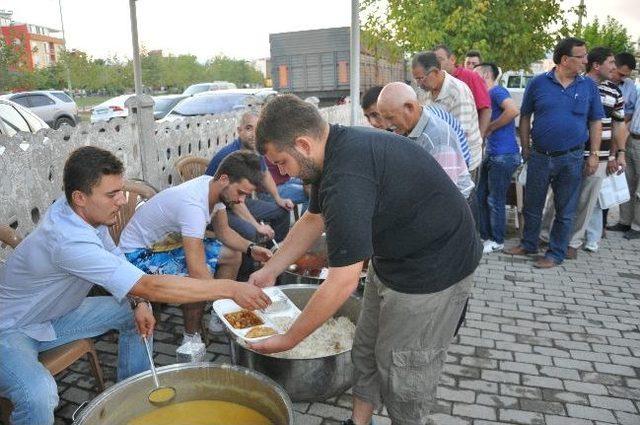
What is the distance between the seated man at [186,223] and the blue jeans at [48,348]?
539 millimetres

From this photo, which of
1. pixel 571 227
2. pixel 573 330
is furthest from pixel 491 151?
pixel 573 330

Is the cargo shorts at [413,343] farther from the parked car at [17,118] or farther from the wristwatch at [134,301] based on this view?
the parked car at [17,118]

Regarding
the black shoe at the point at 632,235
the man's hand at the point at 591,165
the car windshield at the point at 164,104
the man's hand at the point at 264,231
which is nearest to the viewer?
the man's hand at the point at 264,231

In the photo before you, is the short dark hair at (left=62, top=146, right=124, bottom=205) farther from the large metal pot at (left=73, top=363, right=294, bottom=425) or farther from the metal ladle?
the large metal pot at (left=73, top=363, right=294, bottom=425)

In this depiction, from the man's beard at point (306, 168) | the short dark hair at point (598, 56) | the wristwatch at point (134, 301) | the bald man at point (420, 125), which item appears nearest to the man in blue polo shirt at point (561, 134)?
the short dark hair at point (598, 56)

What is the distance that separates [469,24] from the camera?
11586 mm

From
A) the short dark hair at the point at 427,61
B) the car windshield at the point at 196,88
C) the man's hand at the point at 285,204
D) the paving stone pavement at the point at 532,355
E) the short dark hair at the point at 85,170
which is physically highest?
the car windshield at the point at 196,88

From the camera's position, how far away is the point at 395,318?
7.21 feet

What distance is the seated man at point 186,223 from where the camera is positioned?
334cm

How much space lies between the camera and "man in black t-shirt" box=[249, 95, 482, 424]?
1.84 metres

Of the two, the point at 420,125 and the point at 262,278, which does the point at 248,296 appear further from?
the point at 420,125

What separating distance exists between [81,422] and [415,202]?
1.69 metres

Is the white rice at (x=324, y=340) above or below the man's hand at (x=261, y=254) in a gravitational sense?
below

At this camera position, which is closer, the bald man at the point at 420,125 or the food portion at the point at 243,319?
the food portion at the point at 243,319
